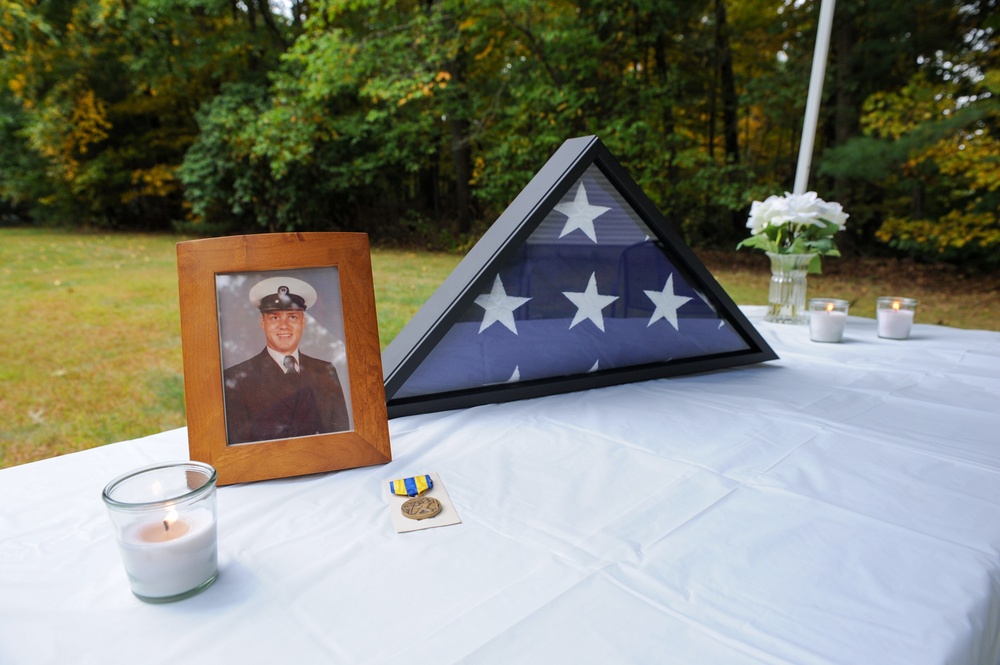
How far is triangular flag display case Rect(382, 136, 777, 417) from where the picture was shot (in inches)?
38.0

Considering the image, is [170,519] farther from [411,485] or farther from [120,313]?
[120,313]

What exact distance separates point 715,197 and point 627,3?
7.16 ft

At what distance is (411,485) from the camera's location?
0.66 meters

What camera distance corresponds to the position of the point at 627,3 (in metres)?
6.12

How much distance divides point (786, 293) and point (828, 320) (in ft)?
0.91

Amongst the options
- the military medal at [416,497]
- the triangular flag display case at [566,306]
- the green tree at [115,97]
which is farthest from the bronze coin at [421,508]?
the green tree at [115,97]

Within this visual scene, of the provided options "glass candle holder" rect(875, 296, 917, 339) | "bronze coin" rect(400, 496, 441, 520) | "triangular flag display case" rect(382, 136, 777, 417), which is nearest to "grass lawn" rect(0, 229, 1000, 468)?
"triangular flag display case" rect(382, 136, 777, 417)

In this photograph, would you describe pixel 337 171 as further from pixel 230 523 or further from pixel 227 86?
pixel 230 523

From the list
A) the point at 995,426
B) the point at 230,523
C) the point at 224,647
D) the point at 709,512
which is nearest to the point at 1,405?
the point at 230,523

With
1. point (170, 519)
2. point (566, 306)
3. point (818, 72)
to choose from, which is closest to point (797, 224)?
point (818, 72)

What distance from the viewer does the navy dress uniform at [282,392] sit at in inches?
27.5

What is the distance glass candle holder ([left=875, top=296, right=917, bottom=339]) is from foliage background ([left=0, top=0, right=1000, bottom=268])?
4243 mm

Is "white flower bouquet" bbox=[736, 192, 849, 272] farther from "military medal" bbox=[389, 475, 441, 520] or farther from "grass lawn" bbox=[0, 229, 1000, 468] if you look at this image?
"grass lawn" bbox=[0, 229, 1000, 468]

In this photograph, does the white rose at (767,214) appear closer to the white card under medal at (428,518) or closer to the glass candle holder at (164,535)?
the white card under medal at (428,518)
